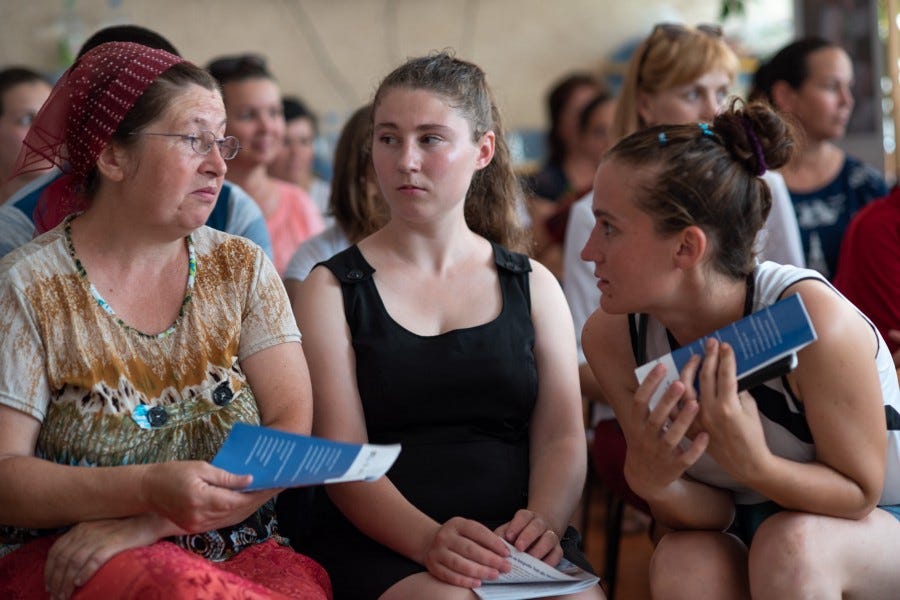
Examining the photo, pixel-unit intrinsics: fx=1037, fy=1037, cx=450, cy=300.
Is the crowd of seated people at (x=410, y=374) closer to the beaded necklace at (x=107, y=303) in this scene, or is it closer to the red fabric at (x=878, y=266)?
the beaded necklace at (x=107, y=303)

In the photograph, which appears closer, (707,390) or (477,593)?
(707,390)

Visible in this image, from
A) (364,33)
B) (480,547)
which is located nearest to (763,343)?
(480,547)

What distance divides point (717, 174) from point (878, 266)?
100 centimetres

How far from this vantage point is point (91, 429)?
153cm

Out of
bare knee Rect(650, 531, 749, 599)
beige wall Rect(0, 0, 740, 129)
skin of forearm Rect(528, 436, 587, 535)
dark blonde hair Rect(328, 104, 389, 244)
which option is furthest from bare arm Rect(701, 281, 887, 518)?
beige wall Rect(0, 0, 740, 129)

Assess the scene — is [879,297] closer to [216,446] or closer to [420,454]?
[420,454]

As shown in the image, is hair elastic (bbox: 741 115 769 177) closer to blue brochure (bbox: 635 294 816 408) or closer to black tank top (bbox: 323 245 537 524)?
blue brochure (bbox: 635 294 816 408)

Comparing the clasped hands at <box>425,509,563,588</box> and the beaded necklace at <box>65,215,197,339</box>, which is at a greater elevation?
the beaded necklace at <box>65,215,197,339</box>

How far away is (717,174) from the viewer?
156cm

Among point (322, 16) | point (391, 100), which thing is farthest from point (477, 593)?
point (322, 16)

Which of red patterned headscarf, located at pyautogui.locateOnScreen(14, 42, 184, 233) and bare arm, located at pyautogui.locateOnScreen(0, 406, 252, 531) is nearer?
bare arm, located at pyautogui.locateOnScreen(0, 406, 252, 531)

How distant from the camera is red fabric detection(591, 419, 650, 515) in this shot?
2148 mm

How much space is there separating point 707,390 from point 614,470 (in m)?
0.83

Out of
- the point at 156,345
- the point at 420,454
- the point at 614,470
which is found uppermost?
the point at 156,345
